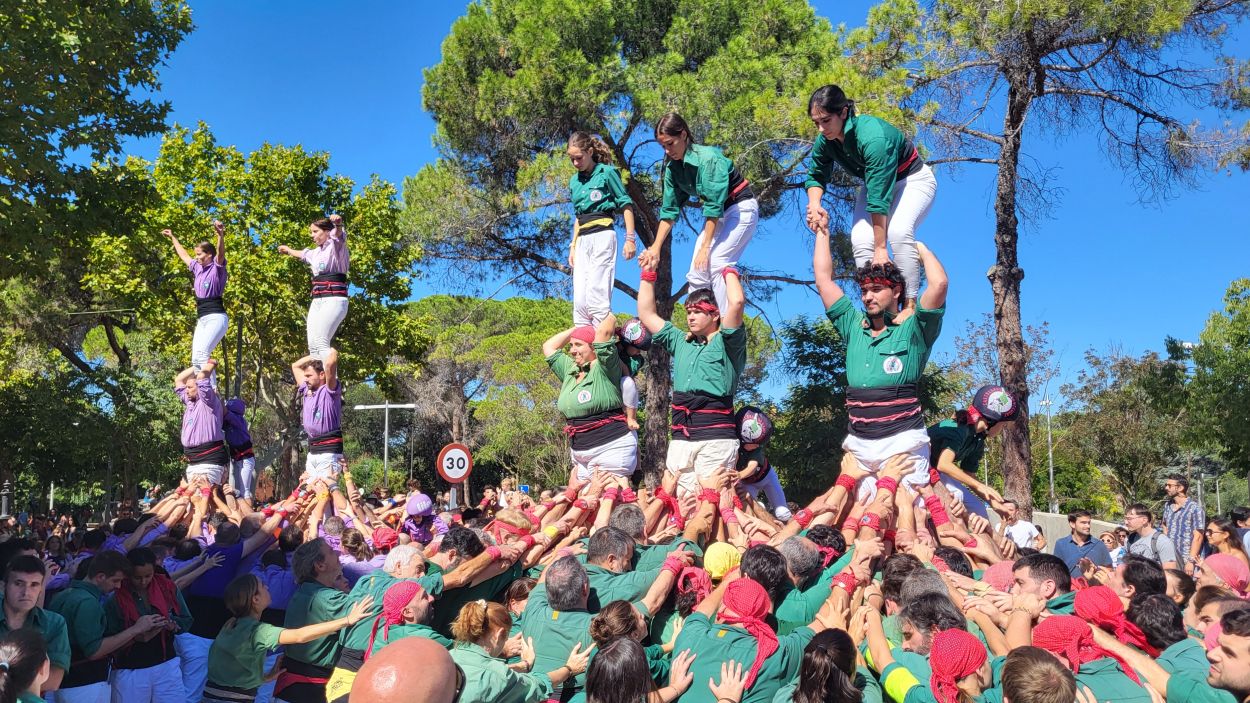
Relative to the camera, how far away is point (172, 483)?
43.8m

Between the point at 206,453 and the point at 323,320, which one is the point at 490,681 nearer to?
→ the point at 323,320

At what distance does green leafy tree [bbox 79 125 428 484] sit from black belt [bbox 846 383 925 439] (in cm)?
1494

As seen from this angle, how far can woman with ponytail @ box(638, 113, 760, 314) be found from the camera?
7.14 metres

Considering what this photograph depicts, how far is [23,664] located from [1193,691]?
13.7ft

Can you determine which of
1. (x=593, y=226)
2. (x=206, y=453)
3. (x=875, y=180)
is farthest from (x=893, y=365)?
(x=206, y=453)

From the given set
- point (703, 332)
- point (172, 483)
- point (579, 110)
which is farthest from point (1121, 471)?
point (172, 483)

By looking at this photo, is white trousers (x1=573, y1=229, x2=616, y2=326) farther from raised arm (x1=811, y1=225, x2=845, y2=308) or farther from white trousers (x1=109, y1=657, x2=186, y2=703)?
white trousers (x1=109, y1=657, x2=186, y2=703)

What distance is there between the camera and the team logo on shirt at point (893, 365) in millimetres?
5793

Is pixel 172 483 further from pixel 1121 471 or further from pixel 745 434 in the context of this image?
pixel 745 434

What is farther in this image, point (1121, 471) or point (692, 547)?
point (1121, 471)

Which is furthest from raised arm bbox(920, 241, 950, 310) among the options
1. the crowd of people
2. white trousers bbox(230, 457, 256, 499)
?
white trousers bbox(230, 457, 256, 499)

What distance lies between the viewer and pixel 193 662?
5676 millimetres

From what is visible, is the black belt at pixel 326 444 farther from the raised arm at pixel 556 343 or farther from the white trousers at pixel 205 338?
the raised arm at pixel 556 343

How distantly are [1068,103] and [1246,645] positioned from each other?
1179 centimetres
